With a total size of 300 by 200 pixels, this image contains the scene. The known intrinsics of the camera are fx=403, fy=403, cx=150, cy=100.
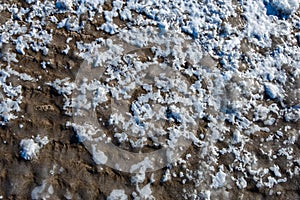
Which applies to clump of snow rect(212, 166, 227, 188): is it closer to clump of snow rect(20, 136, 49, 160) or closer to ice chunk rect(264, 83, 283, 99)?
ice chunk rect(264, 83, 283, 99)

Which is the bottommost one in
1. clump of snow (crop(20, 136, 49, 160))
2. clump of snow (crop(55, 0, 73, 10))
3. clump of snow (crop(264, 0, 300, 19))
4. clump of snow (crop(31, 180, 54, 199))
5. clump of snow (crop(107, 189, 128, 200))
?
clump of snow (crop(31, 180, 54, 199))

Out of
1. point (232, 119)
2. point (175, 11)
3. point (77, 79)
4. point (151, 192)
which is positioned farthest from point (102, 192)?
point (175, 11)

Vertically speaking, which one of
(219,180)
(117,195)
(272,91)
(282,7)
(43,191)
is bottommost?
(43,191)

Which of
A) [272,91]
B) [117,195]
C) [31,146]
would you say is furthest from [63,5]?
[272,91]

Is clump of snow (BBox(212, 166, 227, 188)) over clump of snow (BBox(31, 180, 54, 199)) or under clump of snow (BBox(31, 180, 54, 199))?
over

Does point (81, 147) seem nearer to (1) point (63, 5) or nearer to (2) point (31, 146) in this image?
(2) point (31, 146)

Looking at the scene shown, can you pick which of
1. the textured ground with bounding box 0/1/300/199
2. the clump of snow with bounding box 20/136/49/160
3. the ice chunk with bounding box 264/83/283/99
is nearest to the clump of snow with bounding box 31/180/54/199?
the textured ground with bounding box 0/1/300/199

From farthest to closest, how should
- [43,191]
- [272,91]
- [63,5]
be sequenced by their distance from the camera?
1. [63,5]
2. [272,91]
3. [43,191]

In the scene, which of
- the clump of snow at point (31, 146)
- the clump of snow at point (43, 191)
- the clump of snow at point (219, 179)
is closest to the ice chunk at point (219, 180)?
the clump of snow at point (219, 179)

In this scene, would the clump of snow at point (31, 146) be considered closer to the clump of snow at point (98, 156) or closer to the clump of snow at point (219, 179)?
the clump of snow at point (98, 156)
